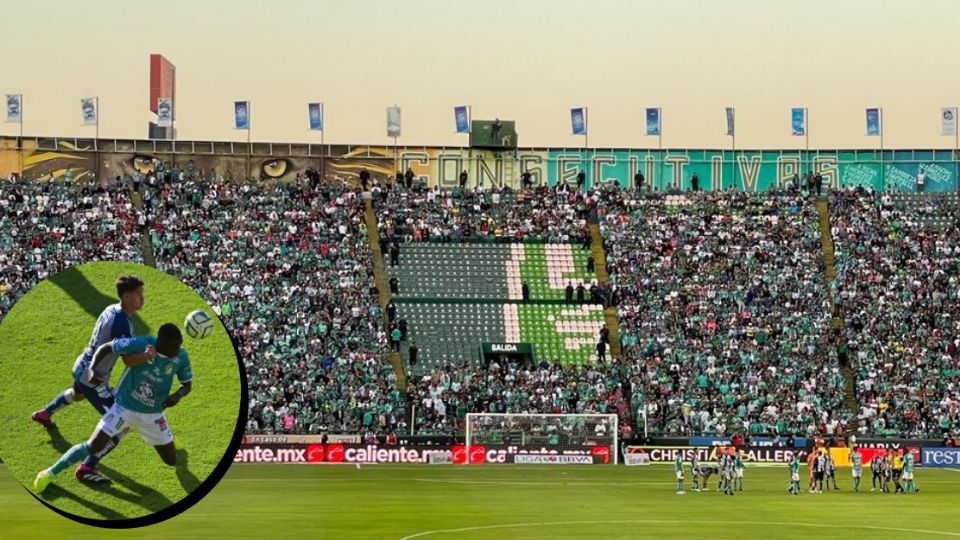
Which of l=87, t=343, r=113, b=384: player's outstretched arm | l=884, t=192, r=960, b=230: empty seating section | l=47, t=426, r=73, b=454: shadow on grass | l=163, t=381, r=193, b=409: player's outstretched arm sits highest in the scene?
l=884, t=192, r=960, b=230: empty seating section

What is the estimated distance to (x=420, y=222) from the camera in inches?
3723

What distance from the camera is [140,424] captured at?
13.9 metres

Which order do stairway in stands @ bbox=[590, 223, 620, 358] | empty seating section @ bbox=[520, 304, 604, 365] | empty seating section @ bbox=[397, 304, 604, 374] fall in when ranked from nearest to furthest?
empty seating section @ bbox=[397, 304, 604, 374], empty seating section @ bbox=[520, 304, 604, 365], stairway in stands @ bbox=[590, 223, 620, 358]

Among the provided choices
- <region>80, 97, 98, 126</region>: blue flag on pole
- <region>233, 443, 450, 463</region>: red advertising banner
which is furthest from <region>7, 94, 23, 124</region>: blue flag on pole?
<region>233, 443, 450, 463</region>: red advertising banner

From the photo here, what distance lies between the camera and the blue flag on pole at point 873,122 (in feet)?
352

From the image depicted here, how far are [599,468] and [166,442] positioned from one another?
57.0m

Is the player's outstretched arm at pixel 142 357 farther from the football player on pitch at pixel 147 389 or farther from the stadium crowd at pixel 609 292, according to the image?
the stadium crowd at pixel 609 292

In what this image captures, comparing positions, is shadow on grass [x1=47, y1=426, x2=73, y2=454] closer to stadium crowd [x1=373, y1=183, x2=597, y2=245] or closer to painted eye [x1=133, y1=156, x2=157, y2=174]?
stadium crowd [x1=373, y1=183, x2=597, y2=245]

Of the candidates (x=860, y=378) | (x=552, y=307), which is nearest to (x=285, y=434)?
(x=552, y=307)

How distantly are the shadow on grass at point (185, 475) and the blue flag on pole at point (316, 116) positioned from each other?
93919mm

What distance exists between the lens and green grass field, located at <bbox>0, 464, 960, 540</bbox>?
125ft

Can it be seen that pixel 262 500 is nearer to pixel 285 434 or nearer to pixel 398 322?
pixel 285 434

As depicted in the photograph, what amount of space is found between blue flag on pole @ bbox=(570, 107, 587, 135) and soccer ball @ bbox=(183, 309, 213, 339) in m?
95.1

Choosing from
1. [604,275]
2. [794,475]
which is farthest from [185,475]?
[604,275]
